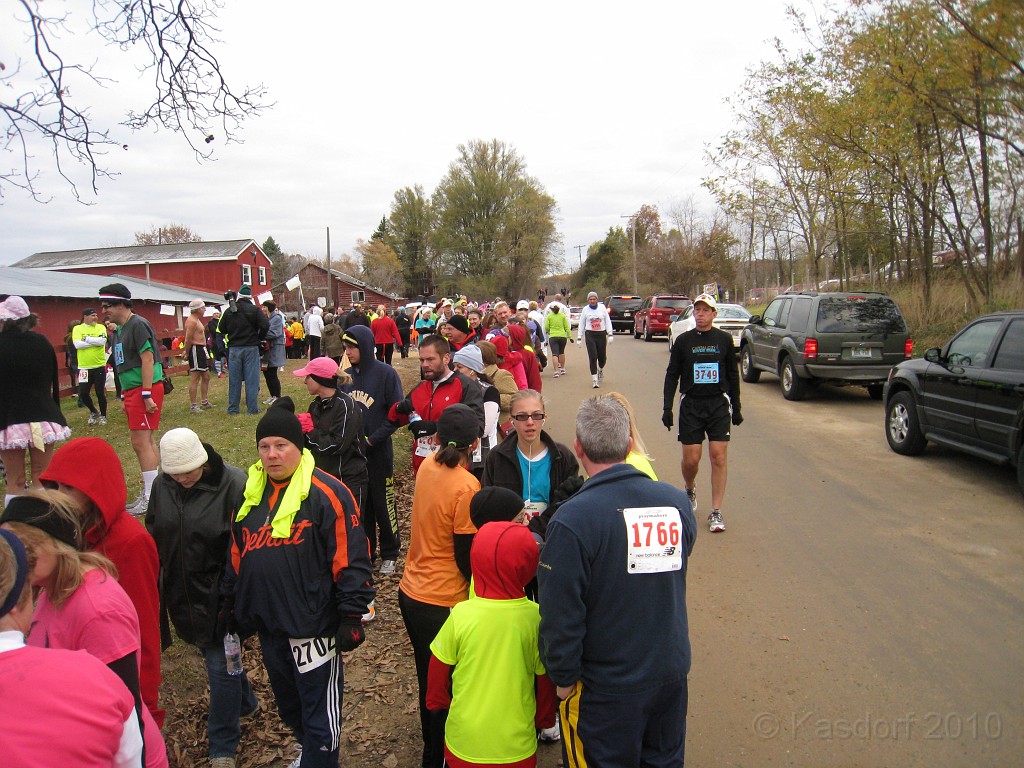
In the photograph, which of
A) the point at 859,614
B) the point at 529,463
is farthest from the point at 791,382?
the point at 529,463

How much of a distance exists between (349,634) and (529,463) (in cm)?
136

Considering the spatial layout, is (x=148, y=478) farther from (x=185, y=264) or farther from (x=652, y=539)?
(x=185, y=264)

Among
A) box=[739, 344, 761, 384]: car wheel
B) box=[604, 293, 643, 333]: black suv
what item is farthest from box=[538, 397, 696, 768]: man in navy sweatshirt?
box=[604, 293, 643, 333]: black suv

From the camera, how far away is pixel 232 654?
3424 millimetres

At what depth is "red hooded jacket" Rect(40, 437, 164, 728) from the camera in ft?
8.80

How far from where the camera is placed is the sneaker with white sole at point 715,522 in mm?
6180

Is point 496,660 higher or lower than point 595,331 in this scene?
lower

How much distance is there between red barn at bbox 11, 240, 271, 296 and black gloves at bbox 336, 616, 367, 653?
46.0 m

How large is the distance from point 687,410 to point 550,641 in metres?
4.39

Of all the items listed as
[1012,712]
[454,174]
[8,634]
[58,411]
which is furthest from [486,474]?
[454,174]

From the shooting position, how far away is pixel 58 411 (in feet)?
19.8

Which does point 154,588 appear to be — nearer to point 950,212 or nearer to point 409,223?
point 950,212

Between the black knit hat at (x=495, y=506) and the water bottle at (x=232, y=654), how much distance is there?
1482mm

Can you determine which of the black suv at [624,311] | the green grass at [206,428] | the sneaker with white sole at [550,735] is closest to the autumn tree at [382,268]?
the black suv at [624,311]
